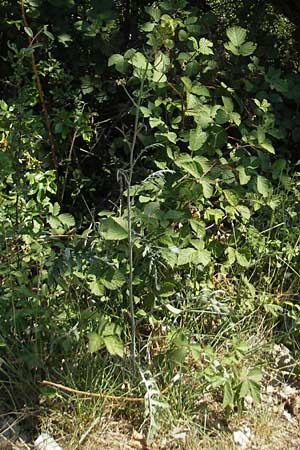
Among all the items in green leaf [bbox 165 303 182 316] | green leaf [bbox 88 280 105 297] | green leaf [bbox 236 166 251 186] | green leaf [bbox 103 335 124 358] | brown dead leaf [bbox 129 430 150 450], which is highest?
green leaf [bbox 236 166 251 186]

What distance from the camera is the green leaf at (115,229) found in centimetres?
305

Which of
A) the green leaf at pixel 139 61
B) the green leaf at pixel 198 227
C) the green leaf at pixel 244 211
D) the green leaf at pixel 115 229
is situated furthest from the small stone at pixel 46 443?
the green leaf at pixel 139 61

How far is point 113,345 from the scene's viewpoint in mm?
3049

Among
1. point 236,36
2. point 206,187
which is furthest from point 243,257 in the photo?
point 236,36

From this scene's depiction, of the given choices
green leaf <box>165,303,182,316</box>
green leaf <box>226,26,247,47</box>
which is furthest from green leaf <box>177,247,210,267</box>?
green leaf <box>226,26,247,47</box>

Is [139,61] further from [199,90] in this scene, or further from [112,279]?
[112,279]

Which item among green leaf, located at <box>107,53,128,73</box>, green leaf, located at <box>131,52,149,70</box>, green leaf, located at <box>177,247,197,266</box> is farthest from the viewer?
green leaf, located at <box>107,53,128,73</box>

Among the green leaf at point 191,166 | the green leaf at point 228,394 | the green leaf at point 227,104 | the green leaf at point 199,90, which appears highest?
the green leaf at point 199,90

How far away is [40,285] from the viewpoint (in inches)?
132

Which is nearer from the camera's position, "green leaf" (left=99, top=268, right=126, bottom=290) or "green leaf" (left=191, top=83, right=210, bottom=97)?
"green leaf" (left=99, top=268, right=126, bottom=290)

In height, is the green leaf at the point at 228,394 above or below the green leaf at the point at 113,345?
below

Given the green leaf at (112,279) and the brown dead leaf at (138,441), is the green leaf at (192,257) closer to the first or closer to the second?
the green leaf at (112,279)

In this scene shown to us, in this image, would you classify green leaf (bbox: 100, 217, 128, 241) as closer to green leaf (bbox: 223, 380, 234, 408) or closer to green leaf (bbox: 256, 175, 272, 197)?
green leaf (bbox: 223, 380, 234, 408)

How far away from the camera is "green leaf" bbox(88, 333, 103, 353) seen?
301 cm
